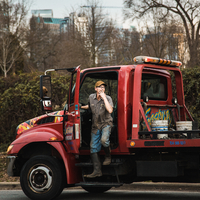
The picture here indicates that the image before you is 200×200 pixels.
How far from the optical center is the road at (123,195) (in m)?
6.63

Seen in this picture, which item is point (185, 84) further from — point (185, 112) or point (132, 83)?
point (132, 83)

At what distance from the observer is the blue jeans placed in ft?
18.2

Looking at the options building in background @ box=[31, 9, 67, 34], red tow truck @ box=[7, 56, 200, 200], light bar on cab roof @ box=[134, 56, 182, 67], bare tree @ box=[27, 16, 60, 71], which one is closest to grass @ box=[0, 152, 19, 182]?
red tow truck @ box=[7, 56, 200, 200]

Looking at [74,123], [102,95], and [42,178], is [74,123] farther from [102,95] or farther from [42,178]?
Answer: [42,178]

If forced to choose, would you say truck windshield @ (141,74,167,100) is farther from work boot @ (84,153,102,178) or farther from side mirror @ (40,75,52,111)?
side mirror @ (40,75,52,111)

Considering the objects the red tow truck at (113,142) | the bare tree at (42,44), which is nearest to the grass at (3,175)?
the red tow truck at (113,142)

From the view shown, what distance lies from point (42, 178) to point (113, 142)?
1393 millimetres

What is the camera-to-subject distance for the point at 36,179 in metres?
5.98

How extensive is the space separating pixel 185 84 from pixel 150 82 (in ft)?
16.3

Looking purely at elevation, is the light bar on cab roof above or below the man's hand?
above

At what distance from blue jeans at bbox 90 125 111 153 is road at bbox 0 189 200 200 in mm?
1427

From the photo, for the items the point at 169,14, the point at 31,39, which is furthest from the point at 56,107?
the point at 31,39

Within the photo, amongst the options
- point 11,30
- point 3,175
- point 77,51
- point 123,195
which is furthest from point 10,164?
point 11,30

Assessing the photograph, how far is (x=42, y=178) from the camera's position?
596 cm
